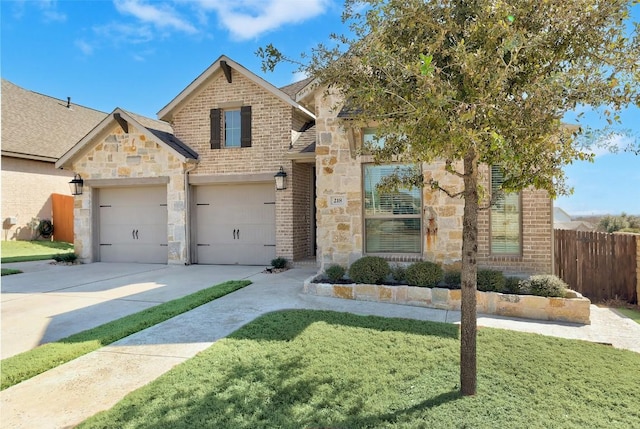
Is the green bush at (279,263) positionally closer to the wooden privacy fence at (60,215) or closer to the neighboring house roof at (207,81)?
the neighboring house roof at (207,81)

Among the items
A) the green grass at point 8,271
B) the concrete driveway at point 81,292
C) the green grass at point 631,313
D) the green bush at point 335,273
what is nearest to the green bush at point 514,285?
the green grass at point 631,313

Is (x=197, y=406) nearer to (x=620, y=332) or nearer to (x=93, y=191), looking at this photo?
(x=620, y=332)

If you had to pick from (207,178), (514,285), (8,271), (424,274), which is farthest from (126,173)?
(514,285)

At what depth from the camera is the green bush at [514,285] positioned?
6.65 metres

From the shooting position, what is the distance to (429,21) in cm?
344

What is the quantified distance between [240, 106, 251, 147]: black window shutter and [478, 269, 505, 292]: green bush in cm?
750

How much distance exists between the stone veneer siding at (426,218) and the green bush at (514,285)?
71 centimetres

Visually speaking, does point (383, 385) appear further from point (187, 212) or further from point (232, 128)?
point (232, 128)

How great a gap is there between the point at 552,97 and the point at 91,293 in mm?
8475

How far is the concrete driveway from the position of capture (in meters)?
5.75

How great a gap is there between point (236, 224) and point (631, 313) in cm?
959

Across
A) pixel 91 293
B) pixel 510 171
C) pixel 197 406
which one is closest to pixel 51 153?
pixel 91 293

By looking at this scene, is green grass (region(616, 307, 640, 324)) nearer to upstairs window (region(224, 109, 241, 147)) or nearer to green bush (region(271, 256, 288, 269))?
green bush (region(271, 256, 288, 269))

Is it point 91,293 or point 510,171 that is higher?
point 510,171
